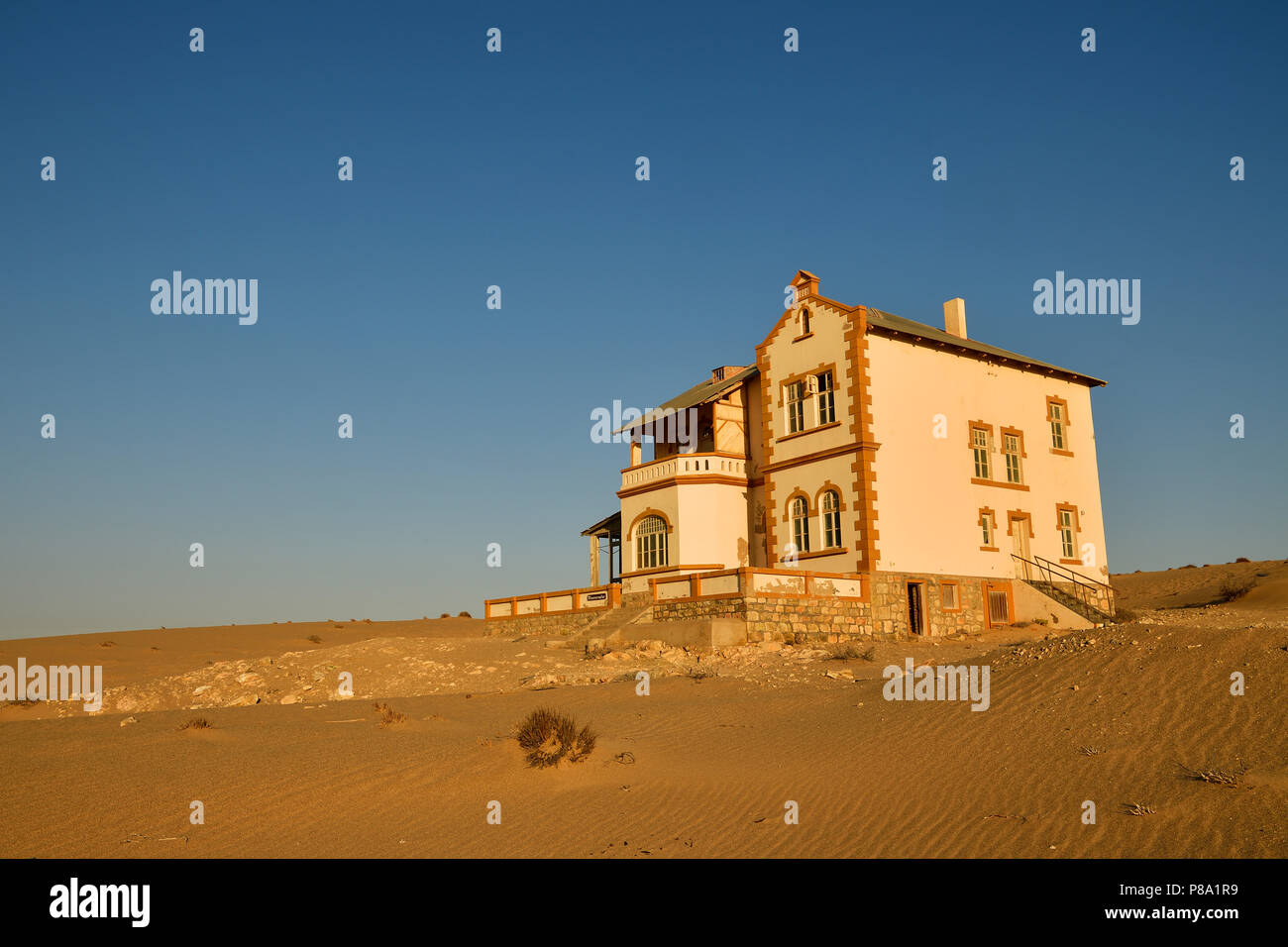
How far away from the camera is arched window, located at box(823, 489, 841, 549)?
2858 cm

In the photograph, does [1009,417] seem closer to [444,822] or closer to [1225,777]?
[1225,777]

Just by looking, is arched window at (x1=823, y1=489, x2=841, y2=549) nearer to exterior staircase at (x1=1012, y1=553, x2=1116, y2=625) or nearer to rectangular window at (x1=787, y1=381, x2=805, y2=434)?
rectangular window at (x1=787, y1=381, x2=805, y2=434)

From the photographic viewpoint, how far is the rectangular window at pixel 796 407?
3062 centimetres

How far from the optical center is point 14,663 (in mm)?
33812

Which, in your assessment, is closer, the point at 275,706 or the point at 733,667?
the point at 275,706

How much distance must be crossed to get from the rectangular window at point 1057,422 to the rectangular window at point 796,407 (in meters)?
9.83

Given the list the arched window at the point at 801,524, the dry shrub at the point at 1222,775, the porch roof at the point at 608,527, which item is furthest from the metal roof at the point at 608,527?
the dry shrub at the point at 1222,775

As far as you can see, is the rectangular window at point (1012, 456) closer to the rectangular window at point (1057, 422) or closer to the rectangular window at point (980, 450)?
the rectangular window at point (980, 450)

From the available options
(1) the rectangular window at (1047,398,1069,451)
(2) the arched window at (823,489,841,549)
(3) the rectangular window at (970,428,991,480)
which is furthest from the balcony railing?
(1) the rectangular window at (1047,398,1069,451)

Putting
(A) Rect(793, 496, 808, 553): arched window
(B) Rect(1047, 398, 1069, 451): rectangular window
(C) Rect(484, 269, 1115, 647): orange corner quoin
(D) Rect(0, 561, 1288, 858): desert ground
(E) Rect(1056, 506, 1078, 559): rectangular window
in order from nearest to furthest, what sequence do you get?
(D) Rect(0, 561, 1288, 858): desert ground
(C) Rect(484, 269, 1115, 647): orange corner quoin
(A) Rect(793, 496, 808, 553): arched window
(E) Rect(1056, 506, 1078, 559): rectangular window
(B) Rect(1047, 398, 1069, 451): rectangular window

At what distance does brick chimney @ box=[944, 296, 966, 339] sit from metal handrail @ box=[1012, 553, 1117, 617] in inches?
362
